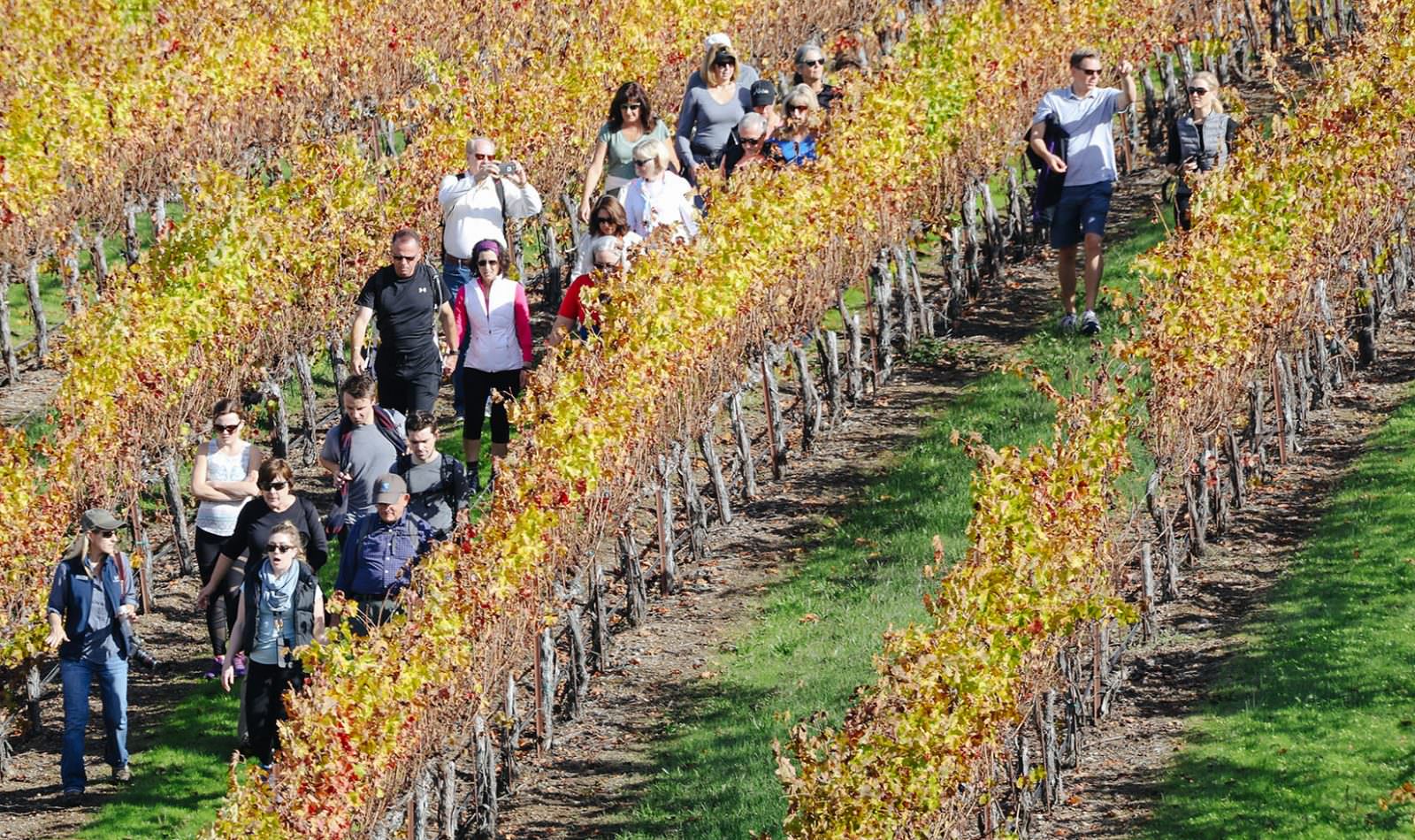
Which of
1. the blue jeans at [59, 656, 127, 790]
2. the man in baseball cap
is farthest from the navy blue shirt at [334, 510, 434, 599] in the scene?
the blue jeans at [59, 656, 127, 790]

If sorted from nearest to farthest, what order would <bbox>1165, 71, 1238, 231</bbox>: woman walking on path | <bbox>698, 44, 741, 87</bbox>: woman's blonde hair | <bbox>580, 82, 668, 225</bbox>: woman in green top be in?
<bbox>1165, 71, 1238, 231</bbox>: woman walking on path → <bbox>580, 82, 668, 225</bbox>: woman in green top → <bbox>698, 44, 741, 87</bbox>: woman's blonde hair

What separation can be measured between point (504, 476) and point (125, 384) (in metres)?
3.95

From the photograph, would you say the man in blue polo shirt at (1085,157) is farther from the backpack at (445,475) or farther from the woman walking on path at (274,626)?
→ the woman walking on path at (274,626)

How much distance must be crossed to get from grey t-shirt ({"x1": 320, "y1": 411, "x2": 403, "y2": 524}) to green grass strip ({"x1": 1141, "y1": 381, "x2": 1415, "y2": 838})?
4526 mm

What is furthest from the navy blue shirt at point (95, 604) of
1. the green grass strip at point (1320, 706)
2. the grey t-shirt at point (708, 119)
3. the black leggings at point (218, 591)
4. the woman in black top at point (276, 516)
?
the grey t-shirt at point (708, 119)

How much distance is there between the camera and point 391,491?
432 inches

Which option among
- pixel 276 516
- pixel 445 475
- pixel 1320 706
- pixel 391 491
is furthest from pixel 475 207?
pixel 1320 706

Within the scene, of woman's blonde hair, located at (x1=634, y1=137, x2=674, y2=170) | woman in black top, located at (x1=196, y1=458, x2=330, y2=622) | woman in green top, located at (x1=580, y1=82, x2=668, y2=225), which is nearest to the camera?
woman in black top, located at (x1=196, y1=458, x2=330, y2=622)

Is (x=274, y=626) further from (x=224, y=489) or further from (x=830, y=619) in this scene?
(x=830, y=619)

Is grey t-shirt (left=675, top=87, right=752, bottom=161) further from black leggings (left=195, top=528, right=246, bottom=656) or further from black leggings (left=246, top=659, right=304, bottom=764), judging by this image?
black leggings (left=246, top=659, right=304, bottom=764)

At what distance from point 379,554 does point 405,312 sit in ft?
8.83

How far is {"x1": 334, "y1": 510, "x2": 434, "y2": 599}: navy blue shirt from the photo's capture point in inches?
433

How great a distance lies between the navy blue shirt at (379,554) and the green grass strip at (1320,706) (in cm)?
398

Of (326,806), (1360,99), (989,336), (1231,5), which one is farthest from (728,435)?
(1231,5)
